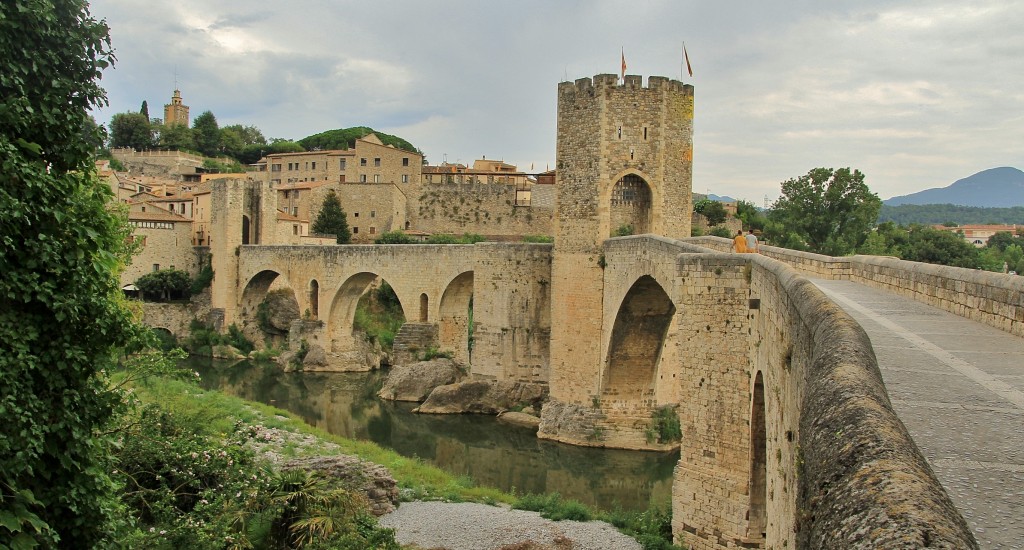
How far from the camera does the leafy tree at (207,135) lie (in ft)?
260

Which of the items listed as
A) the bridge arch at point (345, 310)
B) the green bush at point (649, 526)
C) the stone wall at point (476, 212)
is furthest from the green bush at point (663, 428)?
the stone wall at point (476, 212)

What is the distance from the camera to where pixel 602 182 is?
1989 cm

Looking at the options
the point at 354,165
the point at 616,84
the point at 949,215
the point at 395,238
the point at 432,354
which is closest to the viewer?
the point at 616,84

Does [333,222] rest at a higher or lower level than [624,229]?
higher

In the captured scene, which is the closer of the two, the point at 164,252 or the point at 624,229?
the point at 624,229

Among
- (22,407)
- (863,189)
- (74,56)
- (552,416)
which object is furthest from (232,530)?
(863,189)

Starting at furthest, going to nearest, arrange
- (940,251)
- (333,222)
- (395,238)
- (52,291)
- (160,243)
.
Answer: (333,222), (395,238), (160,243), (940,251), (52,291)

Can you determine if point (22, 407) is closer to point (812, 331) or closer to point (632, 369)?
point (812, 331)

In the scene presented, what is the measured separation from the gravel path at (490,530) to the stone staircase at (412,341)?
1424 centimetres

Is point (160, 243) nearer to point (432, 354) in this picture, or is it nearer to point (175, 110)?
point (432, 354)

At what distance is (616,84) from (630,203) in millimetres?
3245

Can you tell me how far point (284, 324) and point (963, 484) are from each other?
123 feet

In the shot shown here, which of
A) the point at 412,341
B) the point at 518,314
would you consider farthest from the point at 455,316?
the point at 518,314

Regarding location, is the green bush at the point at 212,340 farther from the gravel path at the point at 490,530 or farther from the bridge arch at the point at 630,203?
the gravel path at the point at 490,530
